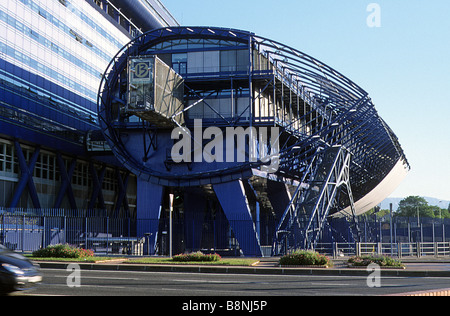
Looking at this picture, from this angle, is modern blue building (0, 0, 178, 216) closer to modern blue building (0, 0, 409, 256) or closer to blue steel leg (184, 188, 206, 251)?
modern blue building (0, 0, 409, 256)

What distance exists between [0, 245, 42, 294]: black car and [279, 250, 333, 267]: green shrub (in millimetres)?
13871

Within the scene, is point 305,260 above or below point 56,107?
below

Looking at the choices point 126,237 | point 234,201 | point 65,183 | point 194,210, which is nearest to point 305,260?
point 126,237

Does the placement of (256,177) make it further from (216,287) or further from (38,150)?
(216,287)

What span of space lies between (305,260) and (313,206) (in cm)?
2037

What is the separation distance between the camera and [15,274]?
12047 mm

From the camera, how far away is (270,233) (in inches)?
1572

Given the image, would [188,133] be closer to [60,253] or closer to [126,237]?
[126,237]

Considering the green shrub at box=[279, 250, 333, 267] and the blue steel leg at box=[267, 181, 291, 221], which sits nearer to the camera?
the green shrub at box=[279, 250, 333, 267]

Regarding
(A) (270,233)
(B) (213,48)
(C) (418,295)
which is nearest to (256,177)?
(A) (270,233)

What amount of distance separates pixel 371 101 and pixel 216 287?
3005 cm

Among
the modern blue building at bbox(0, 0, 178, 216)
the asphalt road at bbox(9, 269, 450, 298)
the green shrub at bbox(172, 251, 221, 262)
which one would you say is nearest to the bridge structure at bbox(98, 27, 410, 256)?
the modern blue building at bbox(0, 0, 178, 216)

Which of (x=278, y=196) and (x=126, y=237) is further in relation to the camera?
(x=278, y=196)

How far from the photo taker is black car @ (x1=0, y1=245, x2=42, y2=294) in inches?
470
